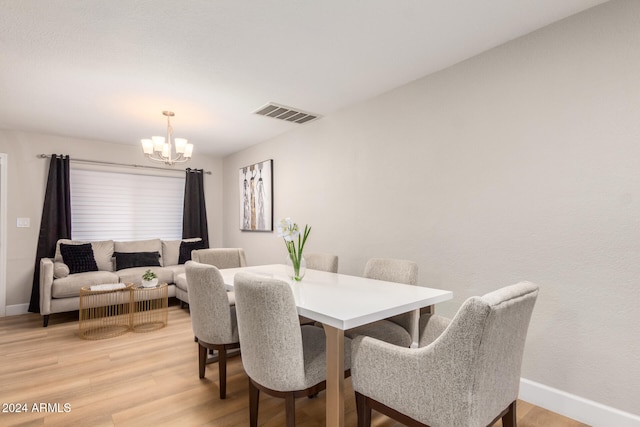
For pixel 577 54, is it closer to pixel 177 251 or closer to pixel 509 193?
pixel 509 193

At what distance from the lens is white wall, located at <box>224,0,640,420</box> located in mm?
1846

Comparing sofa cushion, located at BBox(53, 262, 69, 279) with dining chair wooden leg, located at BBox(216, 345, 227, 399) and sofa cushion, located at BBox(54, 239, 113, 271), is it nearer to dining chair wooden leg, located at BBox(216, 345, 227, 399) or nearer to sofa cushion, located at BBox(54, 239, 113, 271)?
sofa cushion, located at BBox(54, 239, 113, 271)

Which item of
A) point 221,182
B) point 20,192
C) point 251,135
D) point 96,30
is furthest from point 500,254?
point 20,192

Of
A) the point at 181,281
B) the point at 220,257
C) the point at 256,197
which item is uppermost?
the point at 256,197

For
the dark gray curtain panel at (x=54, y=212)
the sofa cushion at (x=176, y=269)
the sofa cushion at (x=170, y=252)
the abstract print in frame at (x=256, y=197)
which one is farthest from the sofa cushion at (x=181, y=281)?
the dark gray curtain panel at (x=54, y=212)

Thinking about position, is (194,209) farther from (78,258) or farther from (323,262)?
(323,262)

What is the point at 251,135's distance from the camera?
4621mm

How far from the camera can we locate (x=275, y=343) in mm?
1516

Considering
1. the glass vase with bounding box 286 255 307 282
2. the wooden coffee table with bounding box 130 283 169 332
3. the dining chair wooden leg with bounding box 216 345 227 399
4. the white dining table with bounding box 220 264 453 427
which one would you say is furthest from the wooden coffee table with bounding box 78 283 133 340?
the glass vase with bounding box 286 255 307 282

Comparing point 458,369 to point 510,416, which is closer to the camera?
point 458,369

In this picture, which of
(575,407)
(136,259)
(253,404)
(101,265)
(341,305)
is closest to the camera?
(341,305)

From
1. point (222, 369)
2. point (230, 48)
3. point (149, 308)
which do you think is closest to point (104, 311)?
point (149, 308)

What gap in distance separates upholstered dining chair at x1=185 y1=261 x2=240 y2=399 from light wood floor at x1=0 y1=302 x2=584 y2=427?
0.27 metres

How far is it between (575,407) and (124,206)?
570 cm
